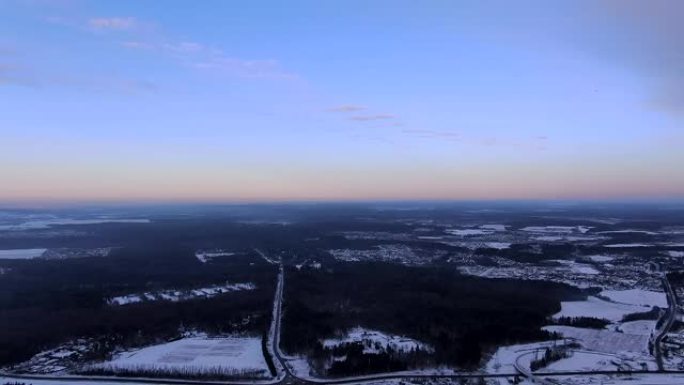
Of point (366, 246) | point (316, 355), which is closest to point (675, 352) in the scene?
point (316, 355)

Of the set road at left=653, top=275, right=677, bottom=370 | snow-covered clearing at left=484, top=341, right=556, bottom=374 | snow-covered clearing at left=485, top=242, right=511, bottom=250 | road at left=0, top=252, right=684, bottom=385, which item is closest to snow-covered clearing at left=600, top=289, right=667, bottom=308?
road at left=653, top=275, right=677, bottom=370

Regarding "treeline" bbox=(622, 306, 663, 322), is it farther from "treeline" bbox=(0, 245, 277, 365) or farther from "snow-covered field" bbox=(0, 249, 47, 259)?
"snow-covered field" bbox=(0, 249, 47, 259)

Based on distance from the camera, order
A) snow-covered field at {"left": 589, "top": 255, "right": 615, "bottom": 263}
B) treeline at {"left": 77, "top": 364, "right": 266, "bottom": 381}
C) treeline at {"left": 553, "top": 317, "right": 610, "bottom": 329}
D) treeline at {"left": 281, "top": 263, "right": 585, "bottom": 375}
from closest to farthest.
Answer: treeline at {"left": 77, "top": 364, "right": 266, "bottom": 381}, treeline at {"left": 281, "top": 263, "right": 585, "bottom": 375}, treeline at {"left": 553, "top": 317, "right": 610, "bottom": 329}, snow-covered field at {"left": 589, "top": 255, "right": 615, "bottom": 263}

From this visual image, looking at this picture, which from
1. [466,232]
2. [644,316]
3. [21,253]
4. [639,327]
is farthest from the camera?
[466,232]

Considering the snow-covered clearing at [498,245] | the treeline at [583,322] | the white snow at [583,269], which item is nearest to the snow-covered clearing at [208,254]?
the snow-covered clearing at [498,245]

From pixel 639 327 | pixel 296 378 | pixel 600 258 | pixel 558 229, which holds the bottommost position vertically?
pixel 296 378

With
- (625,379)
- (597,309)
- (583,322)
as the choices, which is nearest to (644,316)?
(597,309)

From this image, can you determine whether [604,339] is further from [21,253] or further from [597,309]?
[21,253]
